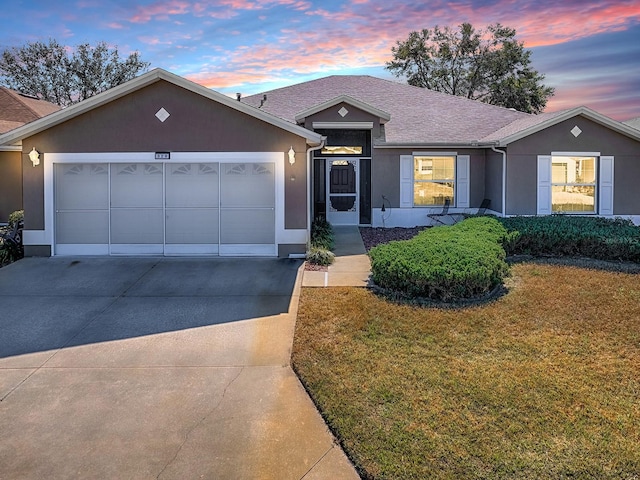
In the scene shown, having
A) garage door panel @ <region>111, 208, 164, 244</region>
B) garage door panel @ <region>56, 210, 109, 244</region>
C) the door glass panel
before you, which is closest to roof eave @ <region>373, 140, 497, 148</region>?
the door glass panel

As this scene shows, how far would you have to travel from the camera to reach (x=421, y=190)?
16.8 metres

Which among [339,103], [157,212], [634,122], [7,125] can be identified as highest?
[634,122]

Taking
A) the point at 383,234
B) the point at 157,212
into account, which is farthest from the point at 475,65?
the point at 157,212

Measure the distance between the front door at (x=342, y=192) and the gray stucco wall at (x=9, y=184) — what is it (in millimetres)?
9700

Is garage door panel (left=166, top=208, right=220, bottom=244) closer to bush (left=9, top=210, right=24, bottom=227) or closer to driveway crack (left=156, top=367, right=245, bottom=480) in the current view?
bush (left=9, top=210, right=24, bottom=227)

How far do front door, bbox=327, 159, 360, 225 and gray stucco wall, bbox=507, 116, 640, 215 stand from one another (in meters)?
4.83

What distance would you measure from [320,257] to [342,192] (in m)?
6.18

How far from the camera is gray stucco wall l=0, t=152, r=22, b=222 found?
15.7m

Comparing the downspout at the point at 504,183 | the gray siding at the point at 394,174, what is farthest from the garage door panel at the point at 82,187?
the downspout at the point at 504,183

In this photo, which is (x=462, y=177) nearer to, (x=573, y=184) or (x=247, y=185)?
(x=573, y=184)

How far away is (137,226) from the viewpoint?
1200 cm

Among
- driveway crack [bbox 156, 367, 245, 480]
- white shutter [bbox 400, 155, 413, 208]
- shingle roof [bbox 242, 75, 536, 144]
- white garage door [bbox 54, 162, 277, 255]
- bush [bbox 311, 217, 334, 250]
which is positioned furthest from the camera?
shingle roof [bbox 242, 75, 536, 144]

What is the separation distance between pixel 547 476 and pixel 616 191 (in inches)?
551

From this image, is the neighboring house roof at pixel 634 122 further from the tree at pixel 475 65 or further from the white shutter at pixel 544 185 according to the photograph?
the white shutter at pixel 544 185
